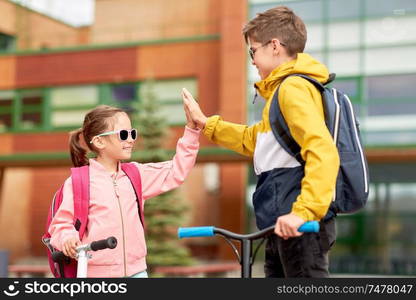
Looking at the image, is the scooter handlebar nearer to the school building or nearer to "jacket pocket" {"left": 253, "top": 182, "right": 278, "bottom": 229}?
"jacket pocket" {"left": 253, "top": 182, "right": 278, "bottom": 229}

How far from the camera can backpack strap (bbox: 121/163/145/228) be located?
11.8 ft

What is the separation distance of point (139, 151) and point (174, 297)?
17.2 meters

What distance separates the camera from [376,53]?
2134cm

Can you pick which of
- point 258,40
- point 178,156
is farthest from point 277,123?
point 178,156

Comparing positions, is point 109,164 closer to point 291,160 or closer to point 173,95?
point 291,160

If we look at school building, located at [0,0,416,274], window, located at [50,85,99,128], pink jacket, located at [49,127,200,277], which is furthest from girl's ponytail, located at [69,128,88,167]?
window, located at [50,85,99,128]

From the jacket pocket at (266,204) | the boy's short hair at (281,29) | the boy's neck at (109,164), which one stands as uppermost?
the boy's short hair at (281,29)

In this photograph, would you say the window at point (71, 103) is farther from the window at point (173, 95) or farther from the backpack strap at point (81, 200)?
the backpack strap at point (81, 200)

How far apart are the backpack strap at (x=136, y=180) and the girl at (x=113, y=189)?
0.07ft

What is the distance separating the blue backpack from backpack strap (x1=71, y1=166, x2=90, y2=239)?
37.8 inches

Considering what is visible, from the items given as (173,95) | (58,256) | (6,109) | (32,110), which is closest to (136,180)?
(58,256)

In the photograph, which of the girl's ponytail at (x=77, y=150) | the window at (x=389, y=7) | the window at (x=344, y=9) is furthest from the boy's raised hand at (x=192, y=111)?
the window at (x=344, y=9)

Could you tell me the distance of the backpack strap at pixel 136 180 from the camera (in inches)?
142

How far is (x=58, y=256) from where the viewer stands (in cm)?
329
